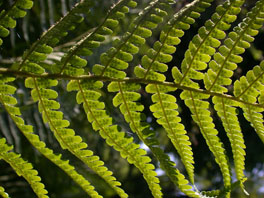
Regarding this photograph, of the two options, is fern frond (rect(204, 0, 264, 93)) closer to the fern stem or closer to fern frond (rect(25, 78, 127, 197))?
the fern stem

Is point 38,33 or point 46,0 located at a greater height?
point 46,0

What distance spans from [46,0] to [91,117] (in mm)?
1016

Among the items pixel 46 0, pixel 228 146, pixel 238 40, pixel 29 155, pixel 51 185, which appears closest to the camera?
pixel 238 40

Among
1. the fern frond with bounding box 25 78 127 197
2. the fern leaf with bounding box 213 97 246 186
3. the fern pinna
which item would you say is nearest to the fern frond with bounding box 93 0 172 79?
the fern pinna

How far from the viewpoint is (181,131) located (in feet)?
2.55

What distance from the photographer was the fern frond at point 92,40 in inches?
28.0

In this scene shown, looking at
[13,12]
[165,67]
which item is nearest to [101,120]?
[165,67]

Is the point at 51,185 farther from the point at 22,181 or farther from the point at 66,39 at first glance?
the point at 66,39

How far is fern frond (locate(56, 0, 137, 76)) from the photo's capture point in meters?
0.71

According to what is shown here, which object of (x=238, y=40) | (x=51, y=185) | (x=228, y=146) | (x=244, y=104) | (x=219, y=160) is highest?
(x=238, y=40)

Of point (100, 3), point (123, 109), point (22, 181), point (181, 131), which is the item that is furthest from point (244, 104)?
point (22, 181)

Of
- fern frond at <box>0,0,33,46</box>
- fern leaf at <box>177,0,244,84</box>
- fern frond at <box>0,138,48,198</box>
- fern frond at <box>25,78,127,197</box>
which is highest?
fern frond at <box>0,0,33,46</box>

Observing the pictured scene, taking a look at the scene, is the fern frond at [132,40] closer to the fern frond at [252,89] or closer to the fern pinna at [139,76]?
the fern pinna at [139,76]

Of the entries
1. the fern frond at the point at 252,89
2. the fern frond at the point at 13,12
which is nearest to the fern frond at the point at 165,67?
the fern frond at the point at 252,89
